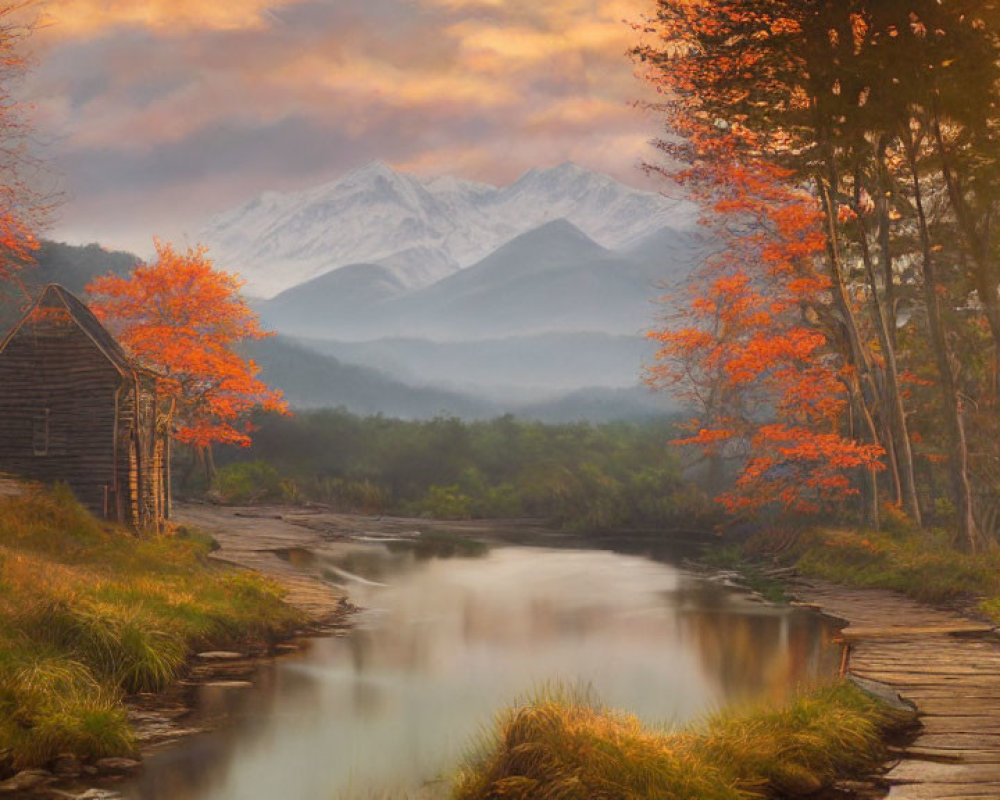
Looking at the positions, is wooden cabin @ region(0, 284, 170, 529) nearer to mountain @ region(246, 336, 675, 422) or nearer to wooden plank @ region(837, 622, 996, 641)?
wooden plank @ region(837, 622, 996, 641)

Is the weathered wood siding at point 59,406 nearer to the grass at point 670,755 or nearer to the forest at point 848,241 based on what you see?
the forest at point 848,241

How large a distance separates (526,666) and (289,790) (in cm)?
811

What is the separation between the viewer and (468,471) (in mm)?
55125

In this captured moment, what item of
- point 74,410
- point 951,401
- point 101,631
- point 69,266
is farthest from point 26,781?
point 69,266

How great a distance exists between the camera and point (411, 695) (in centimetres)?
1767

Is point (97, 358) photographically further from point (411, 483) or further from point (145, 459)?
point (411, 483)

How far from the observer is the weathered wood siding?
27.9 meters

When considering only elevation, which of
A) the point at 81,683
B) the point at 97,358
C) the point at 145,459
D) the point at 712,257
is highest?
the point at 712,257

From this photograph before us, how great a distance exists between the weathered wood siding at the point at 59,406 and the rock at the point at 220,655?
422 inches

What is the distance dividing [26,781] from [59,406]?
1843 centimetres

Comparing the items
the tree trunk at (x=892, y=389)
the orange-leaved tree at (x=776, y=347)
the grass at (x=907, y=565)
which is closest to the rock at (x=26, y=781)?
the grass at (x=907, y=565)

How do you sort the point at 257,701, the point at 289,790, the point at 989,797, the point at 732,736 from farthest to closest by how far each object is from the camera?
the point at 257,701
the point at 289,790
the point at 732,736
the point at 989,797

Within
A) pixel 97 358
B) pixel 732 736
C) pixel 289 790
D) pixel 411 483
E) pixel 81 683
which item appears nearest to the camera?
pixel 732 736

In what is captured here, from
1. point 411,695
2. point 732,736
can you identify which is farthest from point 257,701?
point 732,736
